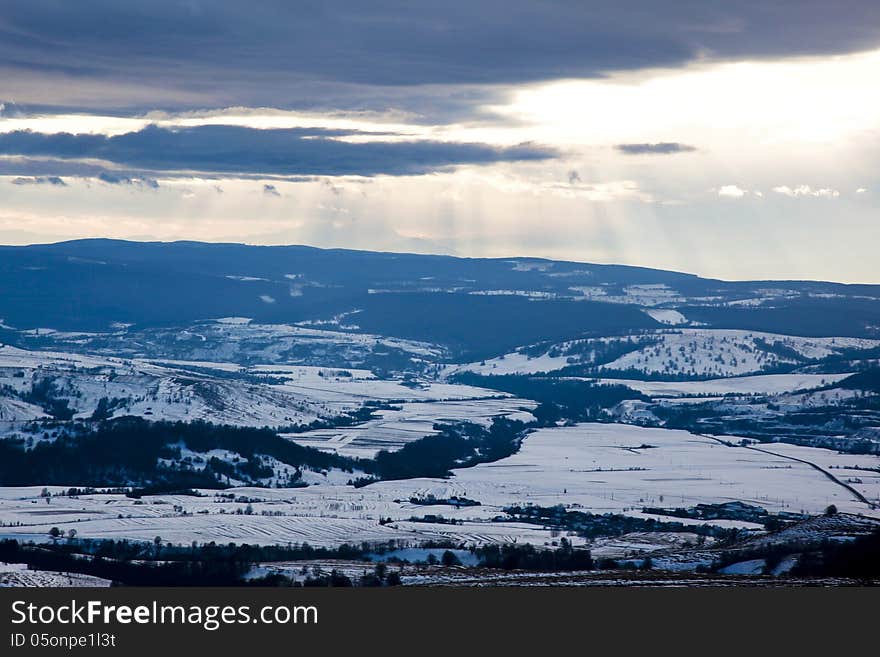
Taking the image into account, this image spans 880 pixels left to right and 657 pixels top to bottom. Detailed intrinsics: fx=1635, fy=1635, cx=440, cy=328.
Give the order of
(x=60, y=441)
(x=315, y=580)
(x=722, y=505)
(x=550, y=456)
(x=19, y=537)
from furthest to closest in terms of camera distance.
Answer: (x=550, y=456) < (x=60, y=441) < (x=722, y=505) < (x=19, y=537) < (x=315, y=580)

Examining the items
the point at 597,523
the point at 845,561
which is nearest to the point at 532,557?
the point at 845,561

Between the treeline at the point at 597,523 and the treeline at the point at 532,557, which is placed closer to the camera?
the treeline at the point at 532,557

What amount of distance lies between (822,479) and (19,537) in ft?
288

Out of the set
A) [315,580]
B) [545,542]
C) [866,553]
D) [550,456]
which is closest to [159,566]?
[315,580]

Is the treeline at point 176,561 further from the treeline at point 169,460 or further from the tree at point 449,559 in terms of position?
the treeline at point 169,460

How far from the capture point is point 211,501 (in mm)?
152125

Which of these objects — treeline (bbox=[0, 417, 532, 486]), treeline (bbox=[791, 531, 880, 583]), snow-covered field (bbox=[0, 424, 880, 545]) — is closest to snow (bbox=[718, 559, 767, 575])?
treeline (bbox=[791, 531, 880, 583])

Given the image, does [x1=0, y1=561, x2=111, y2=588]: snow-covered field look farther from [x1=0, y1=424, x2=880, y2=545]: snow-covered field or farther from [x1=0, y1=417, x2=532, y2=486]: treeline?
[x1=0, y1=417, x2=532, y2=486]: treeline

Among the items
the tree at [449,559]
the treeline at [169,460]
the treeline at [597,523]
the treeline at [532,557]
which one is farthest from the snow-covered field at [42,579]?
the treeline at [169,460]

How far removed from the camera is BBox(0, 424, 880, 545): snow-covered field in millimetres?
127312

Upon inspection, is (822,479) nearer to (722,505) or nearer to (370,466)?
(722,505)

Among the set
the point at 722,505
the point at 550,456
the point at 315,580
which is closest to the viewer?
the point at 315,580

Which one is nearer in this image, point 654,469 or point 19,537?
point 19,537

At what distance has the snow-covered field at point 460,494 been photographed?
127312 mm
